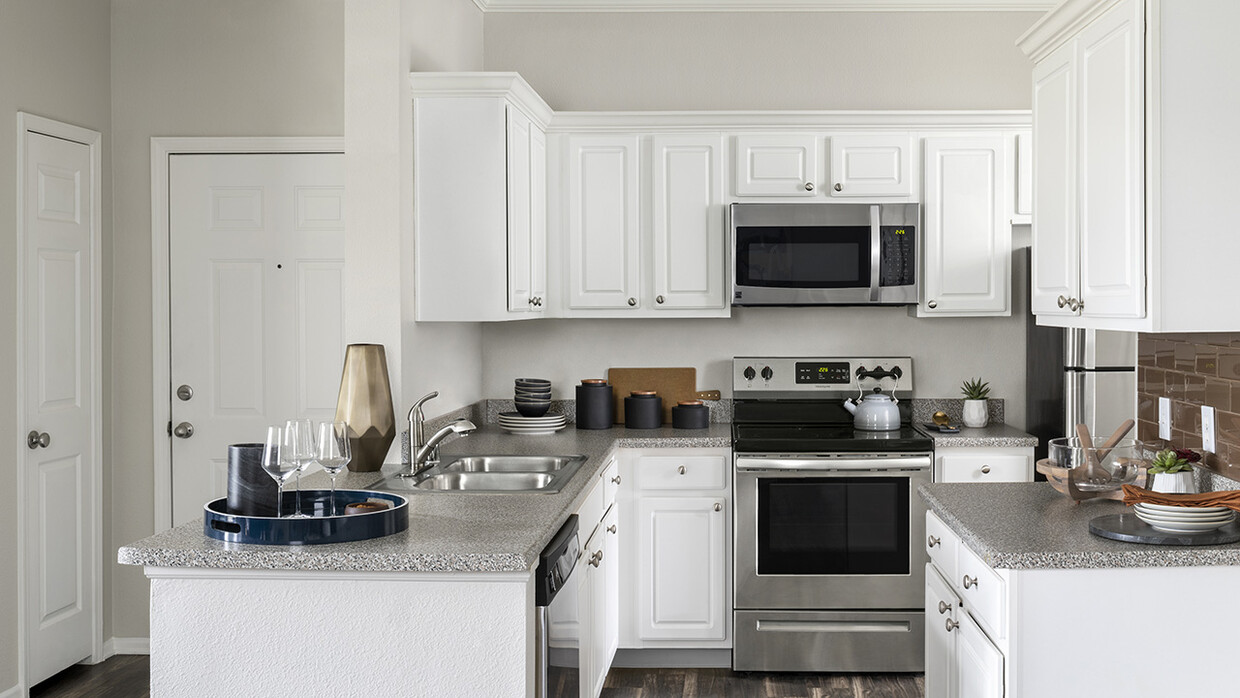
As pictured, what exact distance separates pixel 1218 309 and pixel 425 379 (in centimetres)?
239

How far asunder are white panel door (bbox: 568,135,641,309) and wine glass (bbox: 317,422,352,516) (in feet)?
6.59

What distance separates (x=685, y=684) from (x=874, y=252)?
6.01ft

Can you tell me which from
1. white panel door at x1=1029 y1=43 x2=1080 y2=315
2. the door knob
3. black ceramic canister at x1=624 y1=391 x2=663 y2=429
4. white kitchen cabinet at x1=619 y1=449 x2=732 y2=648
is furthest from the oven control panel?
the door knob

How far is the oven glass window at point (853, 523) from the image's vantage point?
3783mm

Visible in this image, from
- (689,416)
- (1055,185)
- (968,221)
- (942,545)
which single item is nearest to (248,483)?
(942,545)

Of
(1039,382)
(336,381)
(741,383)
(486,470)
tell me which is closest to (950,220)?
(1039,382)

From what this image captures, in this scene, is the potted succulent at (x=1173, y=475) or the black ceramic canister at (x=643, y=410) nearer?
the potted succulent at (x=1173, y=475)

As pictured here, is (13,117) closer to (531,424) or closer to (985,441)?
(531,424)

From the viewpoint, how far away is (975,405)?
4.18 meters

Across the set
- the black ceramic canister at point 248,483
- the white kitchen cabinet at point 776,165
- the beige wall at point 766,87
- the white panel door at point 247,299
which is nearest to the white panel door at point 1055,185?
the white kitchen cabinet at point 776,165

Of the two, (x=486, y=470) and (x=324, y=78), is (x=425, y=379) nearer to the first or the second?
(x=486, y=470)

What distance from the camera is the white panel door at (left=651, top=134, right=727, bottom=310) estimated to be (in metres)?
4.09

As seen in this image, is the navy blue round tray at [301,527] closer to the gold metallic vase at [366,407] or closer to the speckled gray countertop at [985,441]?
the gold metallic vase at [366,407]

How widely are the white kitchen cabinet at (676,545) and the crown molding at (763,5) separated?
1963mm
